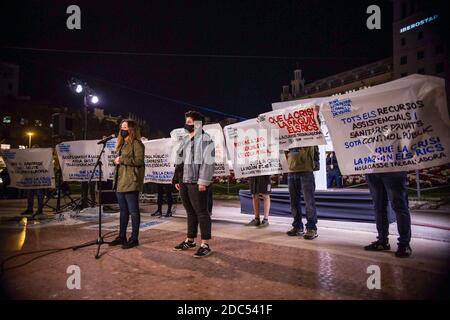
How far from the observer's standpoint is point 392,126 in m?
5.07

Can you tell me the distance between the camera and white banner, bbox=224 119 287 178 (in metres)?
7.29

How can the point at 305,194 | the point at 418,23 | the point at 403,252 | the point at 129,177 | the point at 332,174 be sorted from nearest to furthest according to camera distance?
the point at 403,252, the point at 129,177, the point at 305,194, the point at 332,174, the point at 418,23

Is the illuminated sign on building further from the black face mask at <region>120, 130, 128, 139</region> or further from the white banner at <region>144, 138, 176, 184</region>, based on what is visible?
the black face mask at <region>120, 130, 128, 139</region>

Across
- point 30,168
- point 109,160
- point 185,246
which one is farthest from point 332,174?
point 30,168

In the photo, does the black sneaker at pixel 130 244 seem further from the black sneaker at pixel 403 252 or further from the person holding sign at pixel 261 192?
the black sneaker at pixel 403 252

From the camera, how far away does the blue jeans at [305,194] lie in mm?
6051

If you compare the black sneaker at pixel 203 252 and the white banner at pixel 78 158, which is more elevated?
the white banner at pixel 78 158

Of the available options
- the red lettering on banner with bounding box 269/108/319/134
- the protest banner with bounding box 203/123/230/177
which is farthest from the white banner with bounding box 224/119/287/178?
the red lettering on banner with bounding box 269/108/319/134

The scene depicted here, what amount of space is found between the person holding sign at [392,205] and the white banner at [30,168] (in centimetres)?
976

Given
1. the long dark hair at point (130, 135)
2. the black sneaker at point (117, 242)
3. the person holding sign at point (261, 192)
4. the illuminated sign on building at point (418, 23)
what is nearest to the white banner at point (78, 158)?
the long dark hair at point (130, 135)

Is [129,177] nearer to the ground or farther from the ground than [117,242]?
farther from the ground

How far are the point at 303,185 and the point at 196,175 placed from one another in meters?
2.24

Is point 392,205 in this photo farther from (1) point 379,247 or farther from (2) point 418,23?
(2) point 418,23
